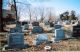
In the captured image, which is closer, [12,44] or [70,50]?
[70,50]

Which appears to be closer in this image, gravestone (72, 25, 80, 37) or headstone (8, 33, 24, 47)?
headstone (8, 33, 24, 47)

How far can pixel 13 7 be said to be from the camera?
54.8ft

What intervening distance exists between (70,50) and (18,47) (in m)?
2.31

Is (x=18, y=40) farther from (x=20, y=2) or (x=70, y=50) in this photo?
(x=20, y=2)

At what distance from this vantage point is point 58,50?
8.08 meters

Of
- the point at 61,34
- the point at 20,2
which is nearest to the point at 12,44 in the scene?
the point at 61,34

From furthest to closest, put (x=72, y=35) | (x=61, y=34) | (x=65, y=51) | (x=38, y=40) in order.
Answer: (x=72, y=35), (x=61, y=34), (x=38, y=40), (x=65, y=51)

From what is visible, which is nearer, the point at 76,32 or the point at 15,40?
the point at 15,40

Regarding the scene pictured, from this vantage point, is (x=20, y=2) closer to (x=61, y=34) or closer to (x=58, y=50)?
(x=61, y=34)

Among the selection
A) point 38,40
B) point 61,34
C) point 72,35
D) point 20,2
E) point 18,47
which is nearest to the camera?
point 18,47

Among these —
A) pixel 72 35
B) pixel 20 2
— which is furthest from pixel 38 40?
pixel 20 2

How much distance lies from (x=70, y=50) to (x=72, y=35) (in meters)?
4.33

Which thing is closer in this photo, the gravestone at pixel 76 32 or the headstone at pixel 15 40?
the headstone at pixel 15 40

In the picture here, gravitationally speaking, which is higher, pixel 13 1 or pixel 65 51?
pixel 13 1
